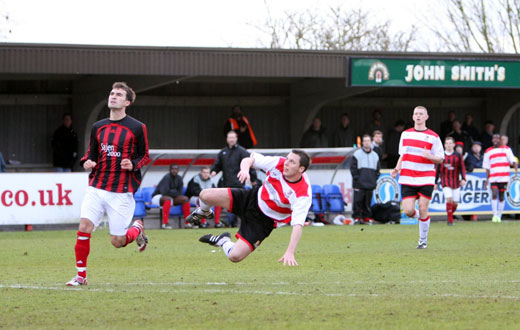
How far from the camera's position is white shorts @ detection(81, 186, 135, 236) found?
9.33m

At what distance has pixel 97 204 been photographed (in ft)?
30.8

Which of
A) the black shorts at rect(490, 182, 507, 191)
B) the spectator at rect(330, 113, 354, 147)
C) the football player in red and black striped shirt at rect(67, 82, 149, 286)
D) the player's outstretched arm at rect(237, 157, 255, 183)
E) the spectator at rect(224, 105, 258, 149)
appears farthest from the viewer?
the spectator at rect(330, 113, 354, 147)

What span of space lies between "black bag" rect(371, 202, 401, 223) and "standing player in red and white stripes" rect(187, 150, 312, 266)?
43.7ft

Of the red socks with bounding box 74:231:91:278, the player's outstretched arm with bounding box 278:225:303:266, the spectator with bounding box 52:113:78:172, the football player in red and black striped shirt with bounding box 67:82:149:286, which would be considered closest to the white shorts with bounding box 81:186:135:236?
the football player in red and black striped shirt with bounding box 67:82:149:286

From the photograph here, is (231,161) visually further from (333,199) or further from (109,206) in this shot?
(109,206)

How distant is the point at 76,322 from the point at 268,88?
908 inches

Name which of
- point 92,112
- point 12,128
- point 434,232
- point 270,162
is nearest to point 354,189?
point 434,232

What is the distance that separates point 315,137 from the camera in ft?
85.5

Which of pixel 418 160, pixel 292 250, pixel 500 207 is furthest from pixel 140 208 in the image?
pixel 292 250

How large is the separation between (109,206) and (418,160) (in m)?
6.26

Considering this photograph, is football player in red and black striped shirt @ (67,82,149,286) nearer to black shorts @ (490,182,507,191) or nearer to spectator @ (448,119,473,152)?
black shorts @ (490,182,507,191)

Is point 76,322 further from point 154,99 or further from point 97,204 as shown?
point 154,99

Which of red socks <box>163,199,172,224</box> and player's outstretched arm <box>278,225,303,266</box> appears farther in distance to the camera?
red socks <box>163,199,172,224</box>

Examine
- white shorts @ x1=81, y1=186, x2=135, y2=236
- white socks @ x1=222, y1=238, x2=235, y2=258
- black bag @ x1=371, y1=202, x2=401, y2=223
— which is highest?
white shorts @ x1=81, y1=186, x2=135, y2=236
